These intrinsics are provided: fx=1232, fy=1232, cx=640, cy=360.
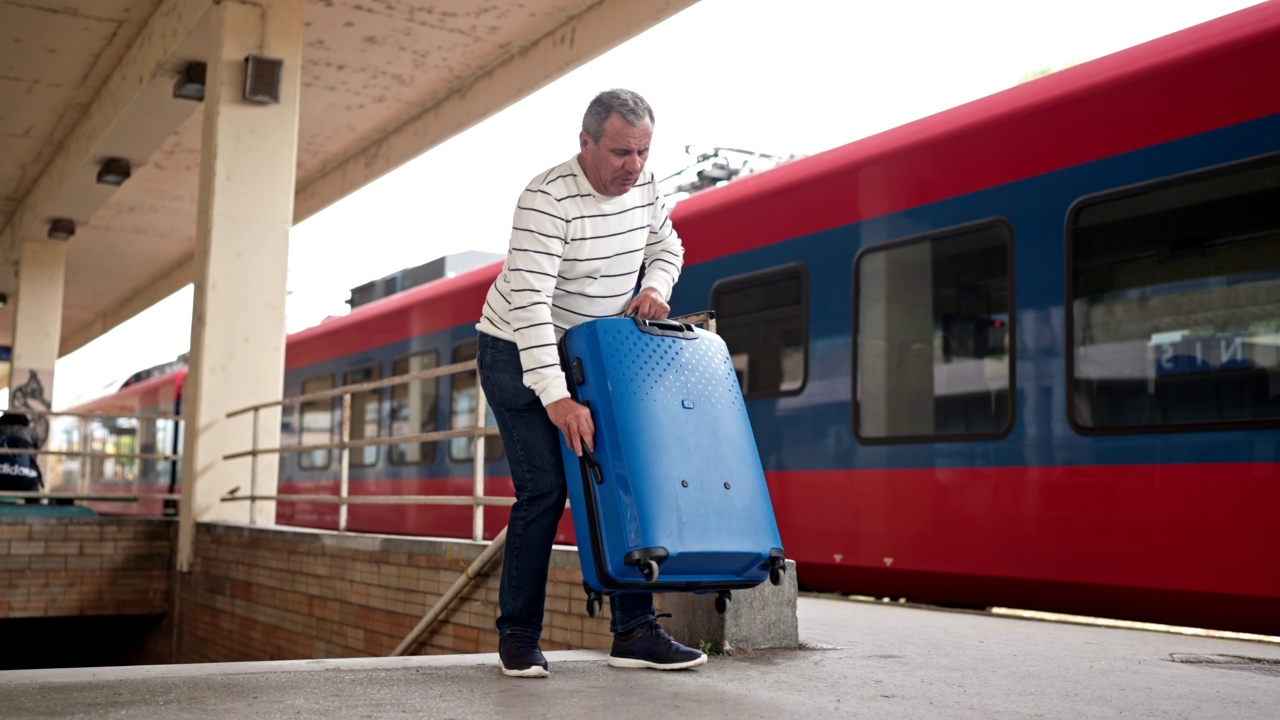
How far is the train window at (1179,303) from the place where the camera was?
5133 mm

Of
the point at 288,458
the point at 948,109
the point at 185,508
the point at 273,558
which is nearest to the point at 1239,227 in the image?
the point at 948,109

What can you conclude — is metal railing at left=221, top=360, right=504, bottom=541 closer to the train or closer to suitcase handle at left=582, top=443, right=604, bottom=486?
suitcase handle at left=582, top=443, right=604, bottom=486

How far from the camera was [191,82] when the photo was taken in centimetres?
1029

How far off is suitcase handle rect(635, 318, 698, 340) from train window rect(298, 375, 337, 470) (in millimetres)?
11180

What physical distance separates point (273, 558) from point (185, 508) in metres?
1.73

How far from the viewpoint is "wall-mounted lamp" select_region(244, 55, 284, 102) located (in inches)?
340

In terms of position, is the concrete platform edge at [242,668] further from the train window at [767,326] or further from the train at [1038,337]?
the train window at [767,326]

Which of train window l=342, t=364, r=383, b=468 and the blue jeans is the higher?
train window l=342, t=364, r=383, b=468

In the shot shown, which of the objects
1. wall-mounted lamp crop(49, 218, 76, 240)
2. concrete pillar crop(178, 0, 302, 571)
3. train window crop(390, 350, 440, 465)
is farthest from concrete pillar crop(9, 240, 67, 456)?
concrete pillar crop(178, 0, 302, 571)

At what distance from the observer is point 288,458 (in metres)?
15.1

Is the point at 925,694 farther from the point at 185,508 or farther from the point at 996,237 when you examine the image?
the point at 185,508

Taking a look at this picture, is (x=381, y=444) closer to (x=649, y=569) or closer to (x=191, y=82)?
(x=191, y=82)

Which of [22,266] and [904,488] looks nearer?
[904,488]

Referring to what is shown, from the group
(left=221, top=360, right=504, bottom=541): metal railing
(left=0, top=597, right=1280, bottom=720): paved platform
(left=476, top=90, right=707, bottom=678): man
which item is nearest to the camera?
(left=0, top=597, right=1280, bottom=720): paved platform
